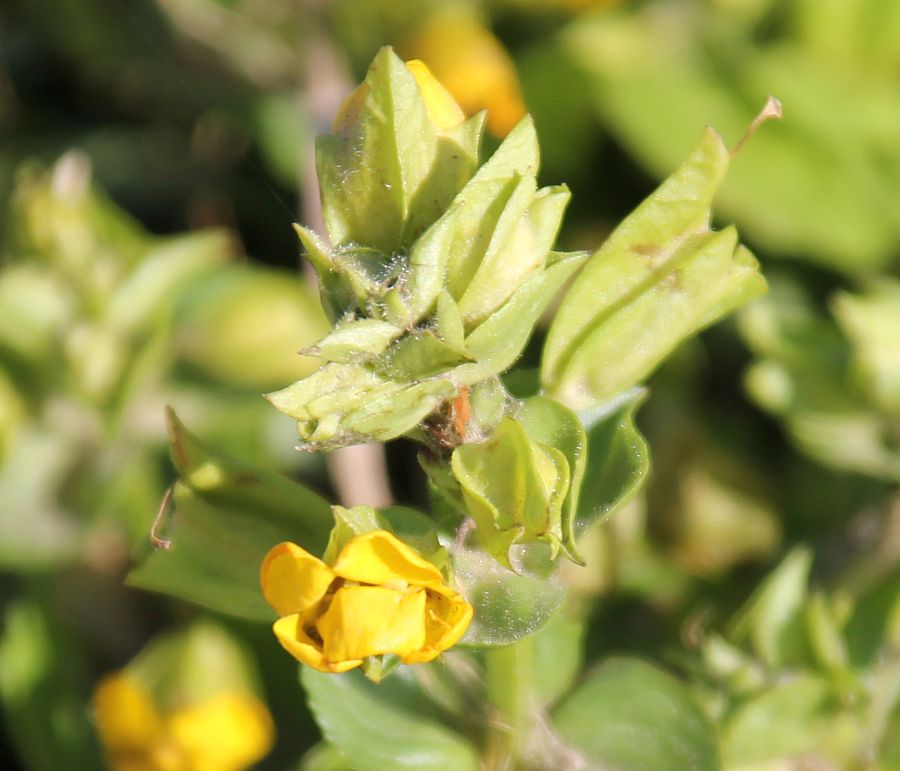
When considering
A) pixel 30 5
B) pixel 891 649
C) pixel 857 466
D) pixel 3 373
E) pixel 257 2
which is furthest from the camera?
pixel 30 5

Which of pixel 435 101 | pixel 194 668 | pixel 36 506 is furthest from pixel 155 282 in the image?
pixel 435 101

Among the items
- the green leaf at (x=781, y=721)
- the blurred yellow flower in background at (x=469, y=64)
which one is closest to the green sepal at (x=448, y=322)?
the green leaf at (x=781, y=721)

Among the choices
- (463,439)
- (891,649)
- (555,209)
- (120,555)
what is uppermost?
(555,209)

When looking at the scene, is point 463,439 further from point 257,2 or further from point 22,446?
point 257,2

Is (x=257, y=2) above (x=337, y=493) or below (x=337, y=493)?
above

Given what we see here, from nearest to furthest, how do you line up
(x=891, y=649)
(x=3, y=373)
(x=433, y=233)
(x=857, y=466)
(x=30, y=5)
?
(x=433, y=233)
(x=891, y=649)
(x=857, y=466)
(x=3, y=373)
(x=30, y=5)

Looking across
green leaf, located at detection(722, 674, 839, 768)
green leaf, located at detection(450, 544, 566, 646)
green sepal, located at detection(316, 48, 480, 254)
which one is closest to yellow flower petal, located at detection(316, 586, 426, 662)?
green leaf, located at detection(450, 544, 566, 646)

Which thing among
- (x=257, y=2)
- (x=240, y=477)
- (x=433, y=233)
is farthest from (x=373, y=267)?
(x=257, y=2)

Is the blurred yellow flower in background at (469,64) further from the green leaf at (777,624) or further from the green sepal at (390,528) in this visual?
the green sepal at (390,528)
